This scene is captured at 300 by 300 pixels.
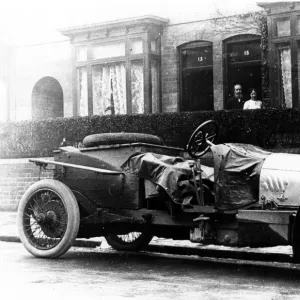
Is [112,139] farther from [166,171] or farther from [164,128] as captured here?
[164,128]

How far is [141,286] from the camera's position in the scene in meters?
6.53

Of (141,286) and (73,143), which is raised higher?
(73,143)

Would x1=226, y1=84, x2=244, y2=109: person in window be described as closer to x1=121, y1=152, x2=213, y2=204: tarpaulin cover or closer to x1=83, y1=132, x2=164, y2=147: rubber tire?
x1=83, y1=132, x2=164, y2=147: rubber tire

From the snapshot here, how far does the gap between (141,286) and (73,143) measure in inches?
463

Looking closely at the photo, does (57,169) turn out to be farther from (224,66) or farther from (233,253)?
(224,66)

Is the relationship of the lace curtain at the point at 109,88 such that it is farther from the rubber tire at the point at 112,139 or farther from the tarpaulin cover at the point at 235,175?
the tarpaulin cover at the point at 235,175

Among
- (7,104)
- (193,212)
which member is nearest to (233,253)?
(193,212)

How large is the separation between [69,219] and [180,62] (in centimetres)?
1247

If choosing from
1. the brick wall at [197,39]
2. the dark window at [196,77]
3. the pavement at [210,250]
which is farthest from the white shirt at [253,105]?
the pavement at [210,250]

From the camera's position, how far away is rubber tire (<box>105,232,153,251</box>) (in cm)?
923

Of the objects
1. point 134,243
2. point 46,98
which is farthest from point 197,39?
point 134,243

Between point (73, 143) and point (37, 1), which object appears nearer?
point (73, 143)

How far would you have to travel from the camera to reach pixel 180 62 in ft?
65.5

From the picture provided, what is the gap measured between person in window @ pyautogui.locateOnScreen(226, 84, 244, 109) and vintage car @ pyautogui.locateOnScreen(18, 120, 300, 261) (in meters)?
9.29
